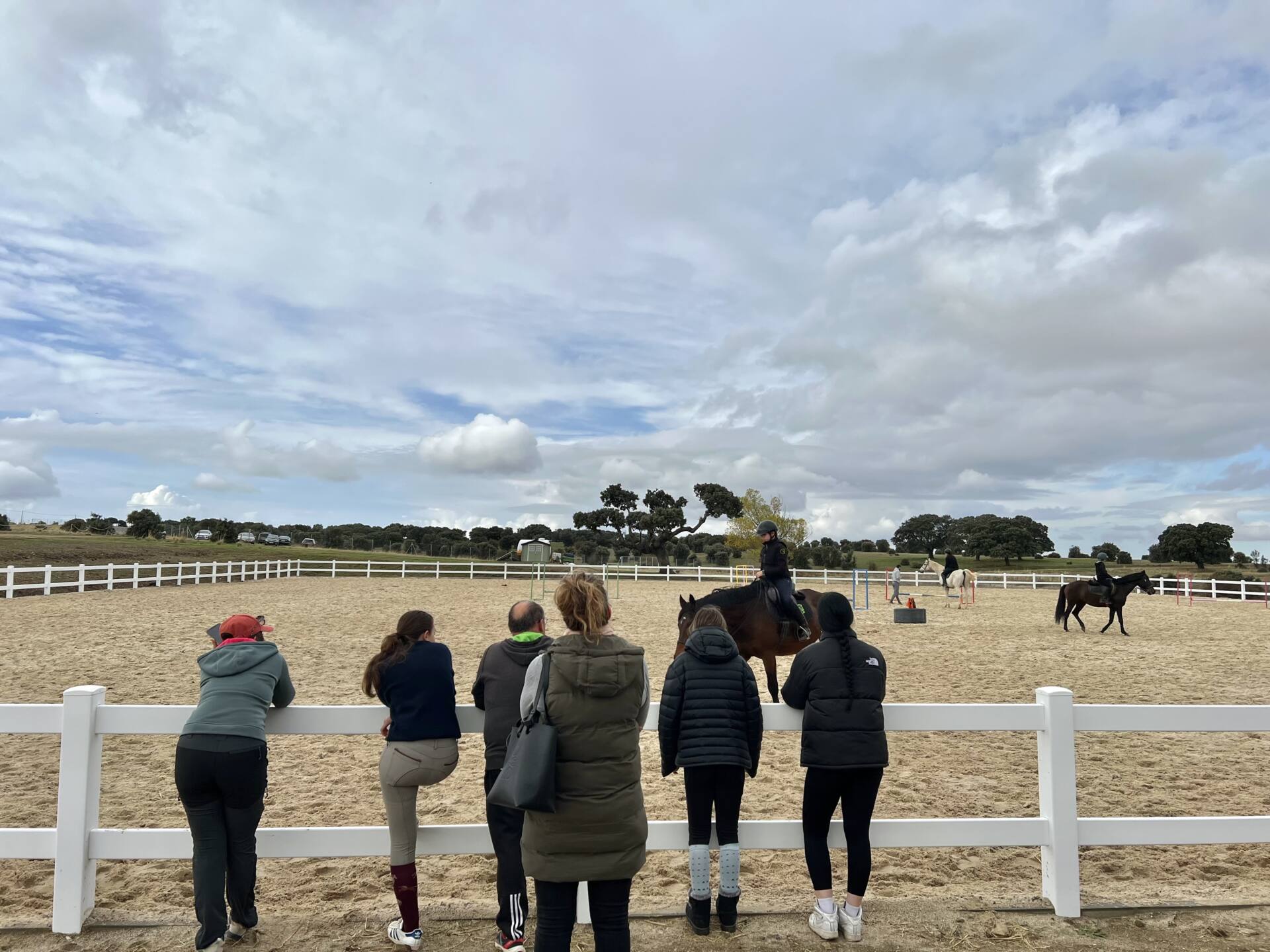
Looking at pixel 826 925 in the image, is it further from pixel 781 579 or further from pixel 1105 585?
pixel 1105 585

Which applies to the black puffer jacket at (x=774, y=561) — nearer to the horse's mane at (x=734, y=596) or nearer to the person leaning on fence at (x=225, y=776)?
the horse's mane at (x=734, y=596)

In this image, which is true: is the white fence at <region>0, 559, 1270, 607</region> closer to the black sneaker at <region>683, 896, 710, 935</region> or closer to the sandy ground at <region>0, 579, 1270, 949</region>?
the sandy ground at <region>0, 579, 1270, 949</region>

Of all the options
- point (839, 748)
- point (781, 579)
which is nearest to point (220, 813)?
point (839, 748)

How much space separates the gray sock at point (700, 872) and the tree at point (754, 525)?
64.3m

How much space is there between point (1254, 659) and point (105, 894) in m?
18.2

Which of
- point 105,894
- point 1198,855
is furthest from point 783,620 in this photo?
point 105,894

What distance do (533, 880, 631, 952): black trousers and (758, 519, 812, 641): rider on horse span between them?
7187 millimetres

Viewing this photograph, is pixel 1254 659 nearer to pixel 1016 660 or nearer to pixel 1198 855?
pixel 1016 660

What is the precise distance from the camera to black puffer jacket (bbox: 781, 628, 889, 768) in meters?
3.81

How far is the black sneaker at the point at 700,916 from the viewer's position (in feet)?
12.9

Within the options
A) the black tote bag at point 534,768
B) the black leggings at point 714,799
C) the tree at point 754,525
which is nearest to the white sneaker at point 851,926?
the black leggings at point 714,799

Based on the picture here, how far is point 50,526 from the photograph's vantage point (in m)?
70.6

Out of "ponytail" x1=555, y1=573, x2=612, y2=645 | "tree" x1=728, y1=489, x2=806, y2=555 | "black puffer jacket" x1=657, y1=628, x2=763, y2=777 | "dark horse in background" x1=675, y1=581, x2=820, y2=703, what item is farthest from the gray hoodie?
"tree" x1=728, y1=489, x2=806, y2=555

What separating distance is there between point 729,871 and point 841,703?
103cm
